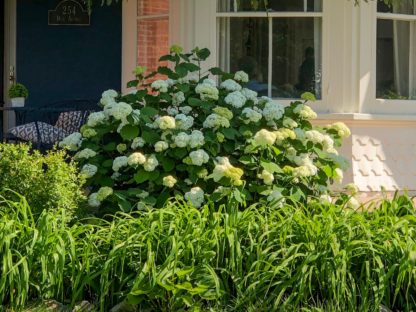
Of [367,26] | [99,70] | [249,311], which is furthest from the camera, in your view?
[99,70]

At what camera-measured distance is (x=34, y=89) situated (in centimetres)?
1023

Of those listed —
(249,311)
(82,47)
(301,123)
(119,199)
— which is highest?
(82,47)

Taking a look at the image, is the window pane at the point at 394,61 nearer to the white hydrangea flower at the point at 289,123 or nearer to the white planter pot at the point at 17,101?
the white hydrangea flower at the point at 289,123

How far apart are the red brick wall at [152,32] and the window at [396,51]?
2266 mm

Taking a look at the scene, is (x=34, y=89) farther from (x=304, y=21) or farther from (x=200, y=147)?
(x=200, y=147)

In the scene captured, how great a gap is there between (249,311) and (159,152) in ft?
5.86

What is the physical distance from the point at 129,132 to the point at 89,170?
39 cm

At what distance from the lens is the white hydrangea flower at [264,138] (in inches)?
234

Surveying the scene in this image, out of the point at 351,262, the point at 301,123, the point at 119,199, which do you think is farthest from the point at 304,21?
the point at 351,262

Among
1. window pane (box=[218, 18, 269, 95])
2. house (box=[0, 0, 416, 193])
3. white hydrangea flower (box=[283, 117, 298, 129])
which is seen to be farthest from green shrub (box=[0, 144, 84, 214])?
window pane (box=[218, 18, 269, 95])

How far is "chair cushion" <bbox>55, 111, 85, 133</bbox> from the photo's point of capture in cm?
871

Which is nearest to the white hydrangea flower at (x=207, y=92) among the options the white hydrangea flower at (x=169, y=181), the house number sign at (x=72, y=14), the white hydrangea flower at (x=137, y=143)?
the white hydrangea flower at (x=137, y=143)

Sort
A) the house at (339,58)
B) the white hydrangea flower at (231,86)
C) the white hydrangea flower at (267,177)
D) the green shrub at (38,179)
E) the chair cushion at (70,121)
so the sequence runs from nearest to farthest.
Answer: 1. the green shrub at (38,179)
2. the white hydrangea flower at (267,177)
3. the white hydrangea flower at (231,86)
4. the house at (339,58)
5. the chair cushion at (70,121)

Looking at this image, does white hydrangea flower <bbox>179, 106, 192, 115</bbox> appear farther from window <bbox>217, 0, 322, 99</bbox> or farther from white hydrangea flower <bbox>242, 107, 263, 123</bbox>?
window <bbox>217, 0, 322, 99</bbox>
